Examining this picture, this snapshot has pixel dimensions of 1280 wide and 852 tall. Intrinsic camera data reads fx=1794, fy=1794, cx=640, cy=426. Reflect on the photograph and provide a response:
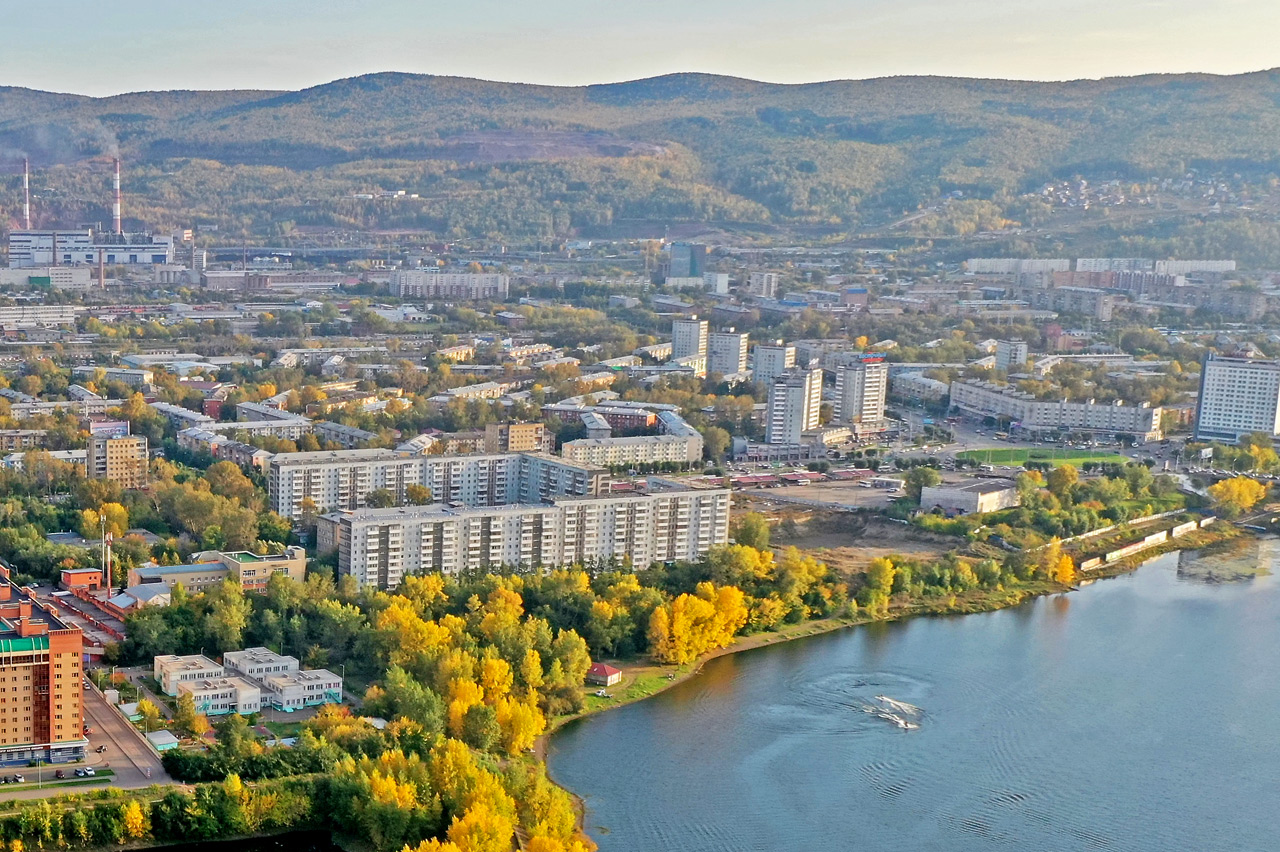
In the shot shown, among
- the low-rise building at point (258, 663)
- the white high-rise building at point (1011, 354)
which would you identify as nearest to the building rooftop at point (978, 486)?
the low-rise building at point (258, 663)

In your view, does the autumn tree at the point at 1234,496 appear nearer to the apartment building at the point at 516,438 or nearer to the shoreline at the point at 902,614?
the shoreline at the point at 902,614

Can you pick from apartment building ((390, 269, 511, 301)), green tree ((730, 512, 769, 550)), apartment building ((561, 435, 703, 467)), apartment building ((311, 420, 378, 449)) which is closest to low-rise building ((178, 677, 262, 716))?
green tree ((730, 512, 769, 550))

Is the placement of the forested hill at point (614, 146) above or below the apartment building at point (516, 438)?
above

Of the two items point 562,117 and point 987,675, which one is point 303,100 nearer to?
point 562,117

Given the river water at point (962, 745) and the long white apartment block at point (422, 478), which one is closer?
the river water at point (962, 745)

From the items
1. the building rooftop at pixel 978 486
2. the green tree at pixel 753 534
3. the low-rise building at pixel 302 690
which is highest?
the building rooftop at pixel 978 486

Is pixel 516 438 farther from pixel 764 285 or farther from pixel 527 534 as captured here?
pixel 764 285

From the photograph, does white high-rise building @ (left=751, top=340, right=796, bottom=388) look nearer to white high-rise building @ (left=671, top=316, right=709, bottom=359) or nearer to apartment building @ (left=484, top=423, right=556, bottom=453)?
white high-rise building @ (left=671, top=316, right=709, bottom=359)
